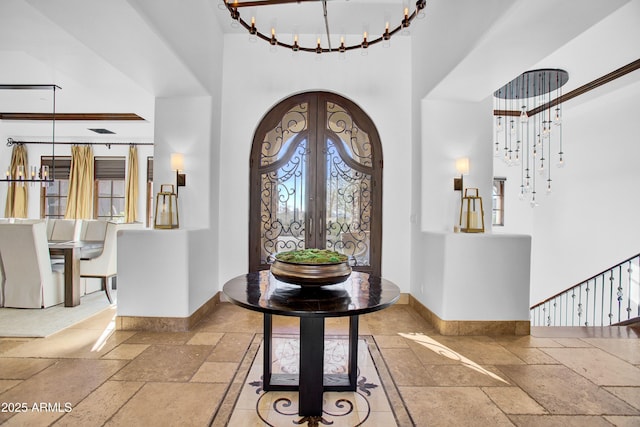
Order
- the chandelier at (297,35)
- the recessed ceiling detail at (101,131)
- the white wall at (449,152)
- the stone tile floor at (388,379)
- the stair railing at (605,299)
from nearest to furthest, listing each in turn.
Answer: the stone tile floor at (388,379)
the chandelier at (297,35)
the white wall at (449,152)
the stair railing at (605,299)
the recessed ceiling detail at (101,131)

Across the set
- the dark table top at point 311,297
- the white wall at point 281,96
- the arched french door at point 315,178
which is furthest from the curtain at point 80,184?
the dark table top at point 311,297

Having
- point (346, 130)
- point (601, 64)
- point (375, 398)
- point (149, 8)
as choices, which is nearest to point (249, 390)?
point (375, 398)

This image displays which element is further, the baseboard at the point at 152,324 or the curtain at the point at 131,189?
the curtain at the point at 131,189

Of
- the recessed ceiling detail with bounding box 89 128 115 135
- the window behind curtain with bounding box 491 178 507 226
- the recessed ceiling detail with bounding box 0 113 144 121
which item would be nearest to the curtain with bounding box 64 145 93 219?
the recessed ceiling detail with bounding box 89 128 115 135

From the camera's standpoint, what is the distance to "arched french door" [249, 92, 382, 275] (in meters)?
4.30

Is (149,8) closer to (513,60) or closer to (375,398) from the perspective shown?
(513,60)

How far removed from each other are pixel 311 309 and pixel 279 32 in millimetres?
3753

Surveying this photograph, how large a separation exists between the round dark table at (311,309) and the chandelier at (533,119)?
13.9ft

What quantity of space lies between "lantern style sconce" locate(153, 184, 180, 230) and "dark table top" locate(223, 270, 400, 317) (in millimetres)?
1737

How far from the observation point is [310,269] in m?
1.81

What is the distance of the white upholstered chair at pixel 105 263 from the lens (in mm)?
4426

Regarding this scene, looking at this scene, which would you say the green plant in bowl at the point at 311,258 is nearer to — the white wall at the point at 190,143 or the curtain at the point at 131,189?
the white wall at the point at 190,143

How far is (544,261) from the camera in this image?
693 cm

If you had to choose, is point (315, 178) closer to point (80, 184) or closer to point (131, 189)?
point (131, 189)
